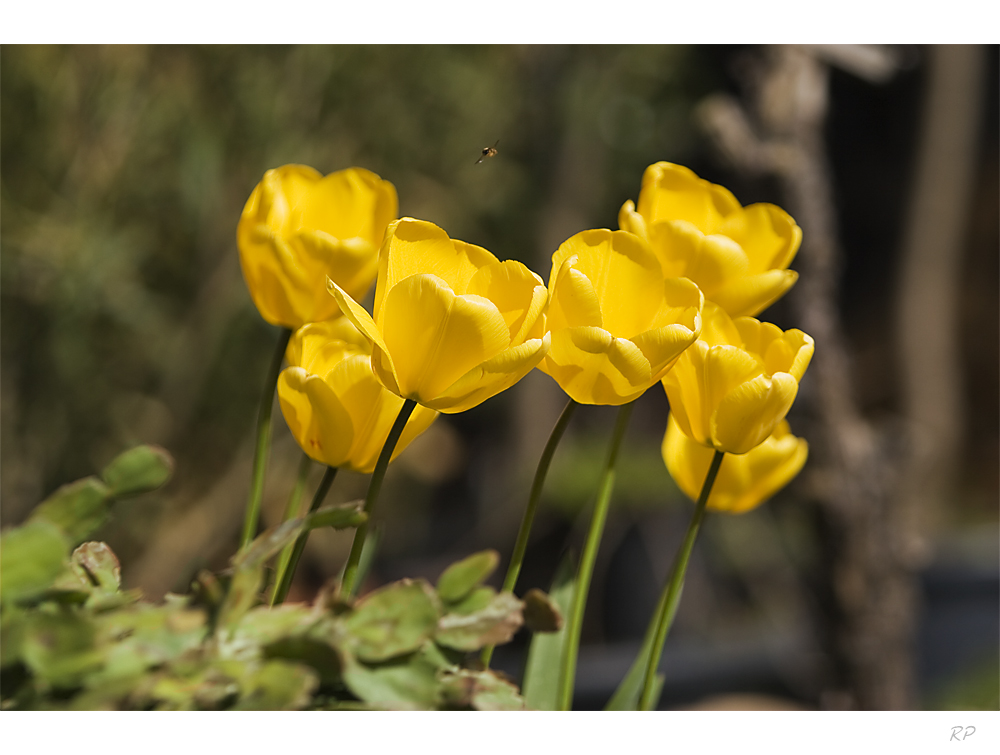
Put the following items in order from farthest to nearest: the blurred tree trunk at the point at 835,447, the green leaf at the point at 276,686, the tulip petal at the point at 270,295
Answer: the blurred tree trunk at the point at 835,447, the tulip petal at the point at 270,295, the green leaf at the point at 276,686

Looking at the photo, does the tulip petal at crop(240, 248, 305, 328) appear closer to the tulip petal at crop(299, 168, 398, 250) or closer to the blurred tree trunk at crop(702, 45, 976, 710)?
the tulip petal at crop(299, 168, 398, 250)

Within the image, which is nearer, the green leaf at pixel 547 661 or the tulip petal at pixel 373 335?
the tulip petal at pixel 373 335

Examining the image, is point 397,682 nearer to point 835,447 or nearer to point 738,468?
point 738,468

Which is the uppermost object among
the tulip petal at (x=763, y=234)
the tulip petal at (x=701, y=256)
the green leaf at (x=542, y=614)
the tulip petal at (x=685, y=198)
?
the tulip petal at (x=685, y=198)

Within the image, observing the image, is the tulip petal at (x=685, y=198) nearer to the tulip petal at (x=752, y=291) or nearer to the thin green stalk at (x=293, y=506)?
the tulip petal at (x=752, y=291)

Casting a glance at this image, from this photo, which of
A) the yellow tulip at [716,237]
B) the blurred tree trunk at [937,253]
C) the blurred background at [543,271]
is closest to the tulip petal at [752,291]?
the yellow tulip at [716,237]

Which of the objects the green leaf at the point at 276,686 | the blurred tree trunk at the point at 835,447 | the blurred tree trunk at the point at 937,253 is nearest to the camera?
the green leaf at the point at 276,686

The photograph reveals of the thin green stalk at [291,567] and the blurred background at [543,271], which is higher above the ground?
the blurred background at [543,271]
